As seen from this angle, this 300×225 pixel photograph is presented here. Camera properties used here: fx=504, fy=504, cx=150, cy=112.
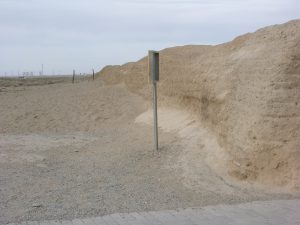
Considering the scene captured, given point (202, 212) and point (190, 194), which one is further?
point (190, 194)

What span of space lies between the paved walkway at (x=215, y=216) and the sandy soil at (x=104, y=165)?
29 cm

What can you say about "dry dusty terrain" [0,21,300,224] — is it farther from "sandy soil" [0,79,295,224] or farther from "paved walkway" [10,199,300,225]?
"paved walkway" [10,199,300,225]

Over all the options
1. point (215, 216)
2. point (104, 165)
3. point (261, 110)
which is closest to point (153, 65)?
point (104, 165)

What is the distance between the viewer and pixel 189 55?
51.9ft

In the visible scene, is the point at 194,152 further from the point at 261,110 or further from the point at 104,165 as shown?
the point at 261,110

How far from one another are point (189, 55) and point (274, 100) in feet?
25.7

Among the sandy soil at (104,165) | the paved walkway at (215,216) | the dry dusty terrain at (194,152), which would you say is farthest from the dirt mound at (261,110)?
the paved walkway at (215,216)

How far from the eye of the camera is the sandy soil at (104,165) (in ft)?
22.6

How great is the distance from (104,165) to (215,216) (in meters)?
3.95

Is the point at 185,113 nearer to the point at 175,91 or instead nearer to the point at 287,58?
the point at 175,91

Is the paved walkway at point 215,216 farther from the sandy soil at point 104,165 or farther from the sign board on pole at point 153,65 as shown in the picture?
the sign board on pole at point 153,65

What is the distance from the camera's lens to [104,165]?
31.9ft

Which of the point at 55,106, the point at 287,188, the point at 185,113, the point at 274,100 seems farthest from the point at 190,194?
the point at 55,106

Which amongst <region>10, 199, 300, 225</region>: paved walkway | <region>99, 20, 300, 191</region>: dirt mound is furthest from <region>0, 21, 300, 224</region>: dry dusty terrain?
<region>10, 199, 300, 225</region>: paved walkway
